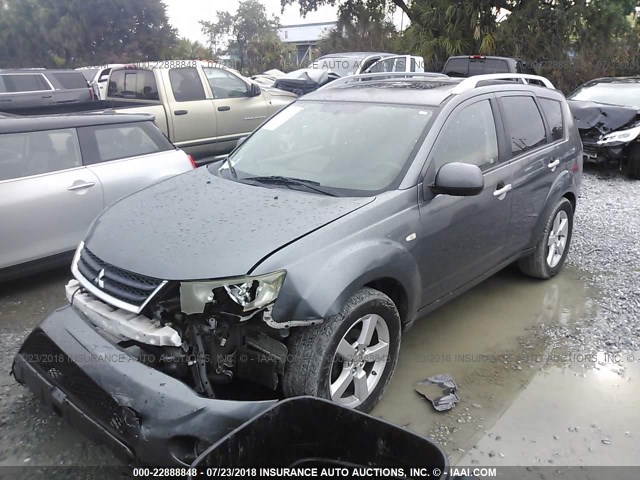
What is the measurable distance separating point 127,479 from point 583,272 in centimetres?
437

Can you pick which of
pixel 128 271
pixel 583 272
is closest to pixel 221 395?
pixel 128 271

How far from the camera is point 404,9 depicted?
22.4 metres

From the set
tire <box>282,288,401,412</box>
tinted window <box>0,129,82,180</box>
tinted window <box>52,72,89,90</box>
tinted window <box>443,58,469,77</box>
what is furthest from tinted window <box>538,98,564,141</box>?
tinted window <box>52,72,89,90</box>

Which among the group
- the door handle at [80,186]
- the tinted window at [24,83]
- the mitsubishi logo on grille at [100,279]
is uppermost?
the tinted window at [24,83]

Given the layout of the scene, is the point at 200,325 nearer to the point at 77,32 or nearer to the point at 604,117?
the point at 604,117

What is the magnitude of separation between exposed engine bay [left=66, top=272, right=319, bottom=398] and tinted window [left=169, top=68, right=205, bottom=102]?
6.36 meters

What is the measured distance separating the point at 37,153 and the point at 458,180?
341 centimetres

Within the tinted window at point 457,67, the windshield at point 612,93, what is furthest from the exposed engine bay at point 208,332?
the tinted window at point 457,67

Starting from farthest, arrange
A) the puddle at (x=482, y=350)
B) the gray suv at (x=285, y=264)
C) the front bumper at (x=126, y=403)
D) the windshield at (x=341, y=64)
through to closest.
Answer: the windshield at (x=341, y=64), the puddle at (x=482, y=350), the gray suv at (x=285, y=264), the front bumper at (x=126, y=403)

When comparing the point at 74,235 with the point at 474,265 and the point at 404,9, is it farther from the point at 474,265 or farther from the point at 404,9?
the point at 404,9

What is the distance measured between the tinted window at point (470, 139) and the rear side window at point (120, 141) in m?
3.07

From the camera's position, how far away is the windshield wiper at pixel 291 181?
3.31 metres

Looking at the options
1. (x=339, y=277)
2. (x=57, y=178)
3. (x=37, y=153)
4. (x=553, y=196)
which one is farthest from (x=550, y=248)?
(x=37, y=153)

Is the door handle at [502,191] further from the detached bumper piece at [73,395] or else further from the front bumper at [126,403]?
the detached bumper piece at [73,395]
